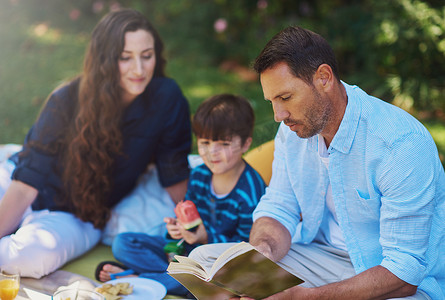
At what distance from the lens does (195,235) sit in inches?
134

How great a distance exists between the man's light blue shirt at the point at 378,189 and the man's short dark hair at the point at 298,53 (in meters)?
0.25

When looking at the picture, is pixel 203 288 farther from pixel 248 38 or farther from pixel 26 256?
pixel 248 38

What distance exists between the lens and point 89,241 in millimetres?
3875

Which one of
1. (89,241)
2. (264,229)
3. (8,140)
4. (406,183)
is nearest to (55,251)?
(89,241)

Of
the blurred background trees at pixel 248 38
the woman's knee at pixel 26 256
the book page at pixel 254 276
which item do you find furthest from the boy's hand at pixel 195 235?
the blurred background trees at pixel 248 38

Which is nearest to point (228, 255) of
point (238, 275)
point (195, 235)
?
point (238, 275)

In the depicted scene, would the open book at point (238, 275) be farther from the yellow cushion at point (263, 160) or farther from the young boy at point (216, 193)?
the yellow cushion at point (263, 160)

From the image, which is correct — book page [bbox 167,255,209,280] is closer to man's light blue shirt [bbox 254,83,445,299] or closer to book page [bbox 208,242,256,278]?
book page [bbox 208,242,256,278]

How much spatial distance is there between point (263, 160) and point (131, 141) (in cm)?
95

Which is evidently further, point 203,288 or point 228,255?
point 203,288

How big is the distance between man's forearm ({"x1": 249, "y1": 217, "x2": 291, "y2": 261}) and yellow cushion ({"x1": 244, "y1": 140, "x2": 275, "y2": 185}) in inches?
38.5

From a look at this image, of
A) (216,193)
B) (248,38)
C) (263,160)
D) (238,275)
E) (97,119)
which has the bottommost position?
(238,275)

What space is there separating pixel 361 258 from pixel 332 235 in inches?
14.0

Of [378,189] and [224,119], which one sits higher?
[224,119]
